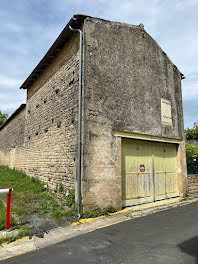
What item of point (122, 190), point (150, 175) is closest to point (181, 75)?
point (150, 175)

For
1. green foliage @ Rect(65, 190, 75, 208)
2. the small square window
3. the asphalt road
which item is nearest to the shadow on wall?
the asphalt road

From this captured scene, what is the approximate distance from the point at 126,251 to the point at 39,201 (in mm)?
3665

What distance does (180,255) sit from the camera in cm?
328

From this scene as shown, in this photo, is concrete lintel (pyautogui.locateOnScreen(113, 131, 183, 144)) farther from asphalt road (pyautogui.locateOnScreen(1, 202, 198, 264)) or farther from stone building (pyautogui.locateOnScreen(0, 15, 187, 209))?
asphalt road (pyautogui.locateOnScreen(1, 202, 198, 264))

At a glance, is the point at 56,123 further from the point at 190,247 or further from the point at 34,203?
the point at 190,247

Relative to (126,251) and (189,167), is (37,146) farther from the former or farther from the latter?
(189,167)

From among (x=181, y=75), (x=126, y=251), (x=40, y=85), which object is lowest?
(x=126, y=251)

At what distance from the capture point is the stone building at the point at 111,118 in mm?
5820

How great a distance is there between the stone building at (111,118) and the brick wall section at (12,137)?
2.40 meters

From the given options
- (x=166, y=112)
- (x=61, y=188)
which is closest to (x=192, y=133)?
(x=166, y=112)

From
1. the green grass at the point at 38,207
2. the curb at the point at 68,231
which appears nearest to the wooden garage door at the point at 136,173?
the curb at the point at 68,231

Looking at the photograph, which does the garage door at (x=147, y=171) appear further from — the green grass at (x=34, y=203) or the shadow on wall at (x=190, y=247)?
the shadow on wall at (x=190, y=247)

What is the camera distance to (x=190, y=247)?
357 cm

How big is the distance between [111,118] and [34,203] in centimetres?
364
